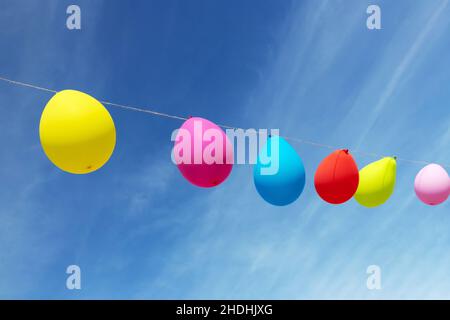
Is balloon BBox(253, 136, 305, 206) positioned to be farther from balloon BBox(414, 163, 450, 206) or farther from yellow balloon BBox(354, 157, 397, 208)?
balloon BBox(414, 163, 450, 206)

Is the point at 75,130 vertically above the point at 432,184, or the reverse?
the point at 432,184

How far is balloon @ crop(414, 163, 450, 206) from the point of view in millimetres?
6965

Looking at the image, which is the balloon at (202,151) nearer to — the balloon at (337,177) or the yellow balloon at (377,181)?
the balloon at (337,177)

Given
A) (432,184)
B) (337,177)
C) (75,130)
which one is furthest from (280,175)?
(432,184)

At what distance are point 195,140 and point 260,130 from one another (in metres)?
1.19

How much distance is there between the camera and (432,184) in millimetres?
6988

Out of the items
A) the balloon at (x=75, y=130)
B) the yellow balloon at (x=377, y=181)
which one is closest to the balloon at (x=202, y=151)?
the balloon at (x=75, y=130)

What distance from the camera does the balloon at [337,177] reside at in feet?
19.6

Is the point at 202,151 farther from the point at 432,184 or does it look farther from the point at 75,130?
the point at 432,184

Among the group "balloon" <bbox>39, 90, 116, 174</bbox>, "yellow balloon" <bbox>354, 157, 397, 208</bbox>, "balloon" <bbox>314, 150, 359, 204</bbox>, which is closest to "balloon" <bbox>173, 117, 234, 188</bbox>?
"balloon" <bbox>39, 90, 116, 174</bbox>

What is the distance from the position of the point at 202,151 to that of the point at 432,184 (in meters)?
4.45

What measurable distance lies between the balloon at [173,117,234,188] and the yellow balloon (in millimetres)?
2591
